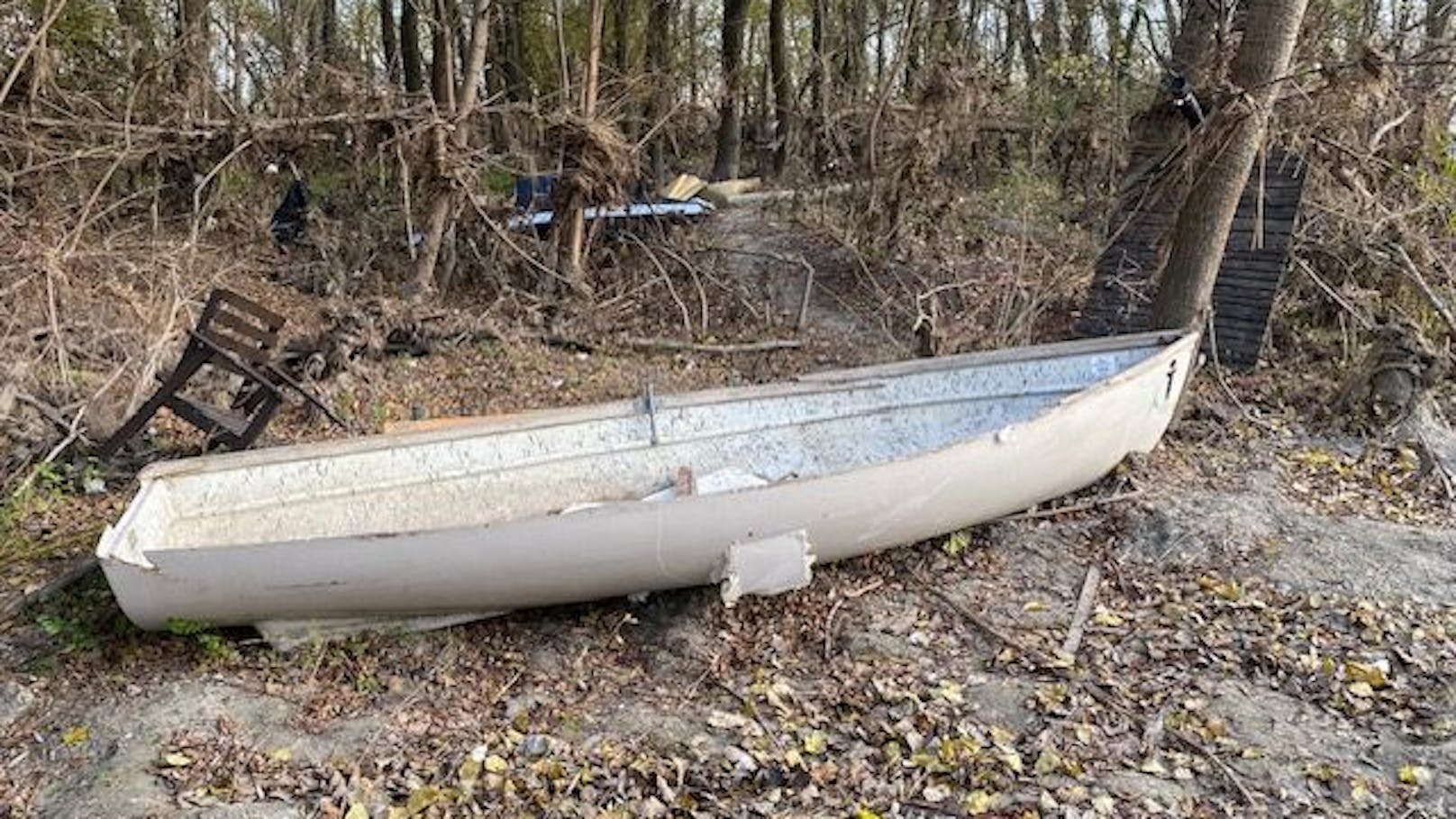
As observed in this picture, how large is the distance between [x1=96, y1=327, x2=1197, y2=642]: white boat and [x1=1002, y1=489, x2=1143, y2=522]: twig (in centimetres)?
11

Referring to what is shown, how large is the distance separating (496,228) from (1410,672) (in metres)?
7.55

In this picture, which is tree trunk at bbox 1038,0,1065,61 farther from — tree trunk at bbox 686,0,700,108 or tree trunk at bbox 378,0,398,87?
tree trunk at bbox 378,0,398,87

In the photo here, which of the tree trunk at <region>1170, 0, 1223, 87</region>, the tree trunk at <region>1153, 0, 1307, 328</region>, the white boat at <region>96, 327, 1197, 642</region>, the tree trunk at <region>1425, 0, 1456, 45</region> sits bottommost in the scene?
the white boat at <region>96, 327, 1197, 642</region>

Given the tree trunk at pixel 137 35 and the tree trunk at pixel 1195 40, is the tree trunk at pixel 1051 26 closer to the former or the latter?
the tree trunk at pixel 1195 40

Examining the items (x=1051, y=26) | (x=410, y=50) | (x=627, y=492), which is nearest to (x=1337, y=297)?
(x=627, y=492)

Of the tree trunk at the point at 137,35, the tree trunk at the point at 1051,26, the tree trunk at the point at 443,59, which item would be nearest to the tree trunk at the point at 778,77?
the tree trunk at the point at 443,59

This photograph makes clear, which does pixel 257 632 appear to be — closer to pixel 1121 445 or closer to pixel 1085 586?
pixel 1085 586

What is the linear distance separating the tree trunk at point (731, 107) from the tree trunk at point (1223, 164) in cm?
961

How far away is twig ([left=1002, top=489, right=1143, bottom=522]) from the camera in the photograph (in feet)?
18.1

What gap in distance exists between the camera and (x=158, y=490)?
15.0 feet

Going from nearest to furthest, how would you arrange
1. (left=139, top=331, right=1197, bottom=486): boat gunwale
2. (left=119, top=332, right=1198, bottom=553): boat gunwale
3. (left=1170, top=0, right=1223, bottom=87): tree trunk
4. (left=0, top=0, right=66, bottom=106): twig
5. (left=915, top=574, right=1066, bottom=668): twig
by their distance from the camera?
(left=119, top=332, right=1198, bottom=553): boat gunwale, (left=915, top=574, right=1066, bottom=668): twig, (left=139, top=331, right=1197, bottom=486): boat gunwale, (left=0, top=0, right=66, bottom=106): twig, (left=1170, top=0, right=1223, bottom=87): tree trunk

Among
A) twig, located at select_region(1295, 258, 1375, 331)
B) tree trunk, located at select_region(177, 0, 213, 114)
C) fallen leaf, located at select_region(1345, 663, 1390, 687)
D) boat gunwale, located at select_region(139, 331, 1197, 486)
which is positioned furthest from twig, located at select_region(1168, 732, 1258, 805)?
tree trunk, located at select_region(177, 0, 213, 114)

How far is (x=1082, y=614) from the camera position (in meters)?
4.73

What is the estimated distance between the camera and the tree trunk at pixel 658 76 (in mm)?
11055
